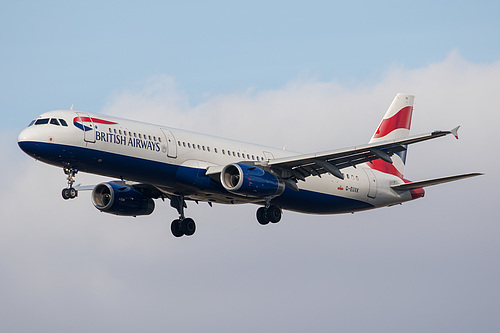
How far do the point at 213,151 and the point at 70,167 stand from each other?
7.90 meters

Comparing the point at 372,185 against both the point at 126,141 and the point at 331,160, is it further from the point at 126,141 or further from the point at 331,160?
the point at 126,141

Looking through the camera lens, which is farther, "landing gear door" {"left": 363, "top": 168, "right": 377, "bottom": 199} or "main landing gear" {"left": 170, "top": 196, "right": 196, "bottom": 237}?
"landing gear door" {"left": 363, "top": 168, "right": 377, "bottom": 199}

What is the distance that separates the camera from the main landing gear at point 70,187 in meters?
47.3

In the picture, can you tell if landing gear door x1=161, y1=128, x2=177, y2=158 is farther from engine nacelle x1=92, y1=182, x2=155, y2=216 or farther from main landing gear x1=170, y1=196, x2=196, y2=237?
main landing gear x1=170, y1=196, x2=196, y2=237

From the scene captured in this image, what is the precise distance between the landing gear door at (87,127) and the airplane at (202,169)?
5 centimetres

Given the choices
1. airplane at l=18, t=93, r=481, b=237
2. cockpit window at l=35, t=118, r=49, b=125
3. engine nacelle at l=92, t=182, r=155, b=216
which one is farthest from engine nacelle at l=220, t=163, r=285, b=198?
cockpit window at l=35, t=118, r=49, b=125

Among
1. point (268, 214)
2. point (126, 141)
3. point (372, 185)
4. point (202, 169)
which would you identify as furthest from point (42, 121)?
point (372, 185)

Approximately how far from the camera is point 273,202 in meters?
54.2

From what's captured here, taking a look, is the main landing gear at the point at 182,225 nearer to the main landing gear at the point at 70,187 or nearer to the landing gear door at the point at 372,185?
the main landing gear at the point at 70,187

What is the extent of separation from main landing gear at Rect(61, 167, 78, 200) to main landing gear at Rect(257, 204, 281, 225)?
10767 millimetres

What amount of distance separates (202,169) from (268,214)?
16.3 feet

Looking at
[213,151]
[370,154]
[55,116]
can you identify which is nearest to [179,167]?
[213,151]

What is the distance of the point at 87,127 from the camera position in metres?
47.5

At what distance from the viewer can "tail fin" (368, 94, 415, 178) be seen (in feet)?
205
